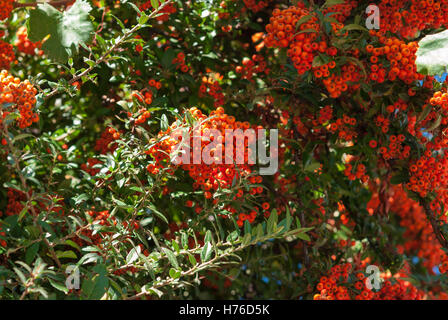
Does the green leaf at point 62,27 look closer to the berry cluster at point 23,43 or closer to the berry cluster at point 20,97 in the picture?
the berry cluster at point 20,97

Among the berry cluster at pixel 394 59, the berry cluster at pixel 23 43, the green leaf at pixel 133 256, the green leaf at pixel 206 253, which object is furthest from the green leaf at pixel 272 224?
the berry cluster at pixel 23 43

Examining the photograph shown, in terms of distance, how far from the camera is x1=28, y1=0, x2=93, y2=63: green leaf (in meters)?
1.78

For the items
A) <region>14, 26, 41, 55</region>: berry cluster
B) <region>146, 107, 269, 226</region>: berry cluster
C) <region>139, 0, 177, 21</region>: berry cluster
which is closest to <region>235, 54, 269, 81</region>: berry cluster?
<region>139, 0, 177, 21</region>: berry cluster

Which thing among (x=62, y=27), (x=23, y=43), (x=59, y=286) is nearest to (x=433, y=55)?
(x=62, y=27)

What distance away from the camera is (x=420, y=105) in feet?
6.48

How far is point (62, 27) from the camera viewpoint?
1814 millimetres

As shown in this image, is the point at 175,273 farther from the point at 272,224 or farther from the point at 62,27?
the point at 62,27

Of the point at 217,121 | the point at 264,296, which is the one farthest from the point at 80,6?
the point at 264,296

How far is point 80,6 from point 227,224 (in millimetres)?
968

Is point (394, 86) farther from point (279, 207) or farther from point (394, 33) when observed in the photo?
point (279, 207)

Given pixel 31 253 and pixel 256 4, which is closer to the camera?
pixel 31 253

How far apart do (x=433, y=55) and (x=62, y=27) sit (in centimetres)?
130

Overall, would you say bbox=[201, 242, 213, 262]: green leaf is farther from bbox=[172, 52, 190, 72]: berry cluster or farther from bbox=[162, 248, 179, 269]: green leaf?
bbox=[172, 52, 190, 72]: berry cluster

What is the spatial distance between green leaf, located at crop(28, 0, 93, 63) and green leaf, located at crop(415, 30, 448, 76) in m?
1.16
